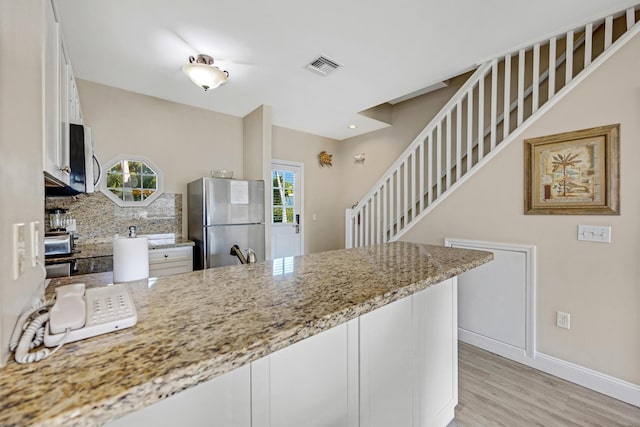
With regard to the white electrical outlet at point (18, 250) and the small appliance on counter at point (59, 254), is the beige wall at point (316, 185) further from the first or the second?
the white electrical outlet at point (18, 250)

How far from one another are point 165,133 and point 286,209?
6.68ft

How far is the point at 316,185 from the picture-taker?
16.2 ft

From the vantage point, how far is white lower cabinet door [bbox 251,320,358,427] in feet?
2.45

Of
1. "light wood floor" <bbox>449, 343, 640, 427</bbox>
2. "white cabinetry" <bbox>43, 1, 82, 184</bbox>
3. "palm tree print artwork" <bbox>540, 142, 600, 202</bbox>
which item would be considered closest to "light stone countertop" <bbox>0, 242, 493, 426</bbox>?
"white cabinetry" <bbox>43, 1, 82, 184</bbox>

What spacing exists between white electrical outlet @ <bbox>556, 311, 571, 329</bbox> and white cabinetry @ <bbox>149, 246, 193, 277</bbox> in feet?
11.3

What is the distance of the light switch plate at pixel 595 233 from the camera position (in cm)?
191

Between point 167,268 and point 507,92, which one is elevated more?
point 507,92

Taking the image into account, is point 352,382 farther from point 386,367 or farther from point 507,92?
point 507,92

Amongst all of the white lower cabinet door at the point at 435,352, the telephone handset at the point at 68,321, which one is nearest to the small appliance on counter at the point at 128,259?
the telephone handset at the point at 68,321

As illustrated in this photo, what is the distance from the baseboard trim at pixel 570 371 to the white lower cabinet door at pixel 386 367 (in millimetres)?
1639

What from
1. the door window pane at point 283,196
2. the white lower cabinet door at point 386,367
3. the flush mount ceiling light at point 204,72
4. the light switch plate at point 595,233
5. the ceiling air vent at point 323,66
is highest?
the ceiling air vent at point 323,66

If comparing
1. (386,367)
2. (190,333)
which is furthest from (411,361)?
(190,333)

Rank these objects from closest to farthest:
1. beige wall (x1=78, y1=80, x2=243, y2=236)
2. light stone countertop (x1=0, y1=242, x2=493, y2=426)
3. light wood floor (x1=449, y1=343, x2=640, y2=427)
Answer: light stone countertop (x1=0, y1=242, x2=493, y2=426) → light wood floor (x1=449, y1=343, x2=640, y2=427) → beige wall (x1=78, y1=80, x2=243, y2=236)

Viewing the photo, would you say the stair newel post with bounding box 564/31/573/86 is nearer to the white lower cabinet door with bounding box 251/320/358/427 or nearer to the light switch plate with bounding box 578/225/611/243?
the light switch plate with bounding box 578/225/611/243
